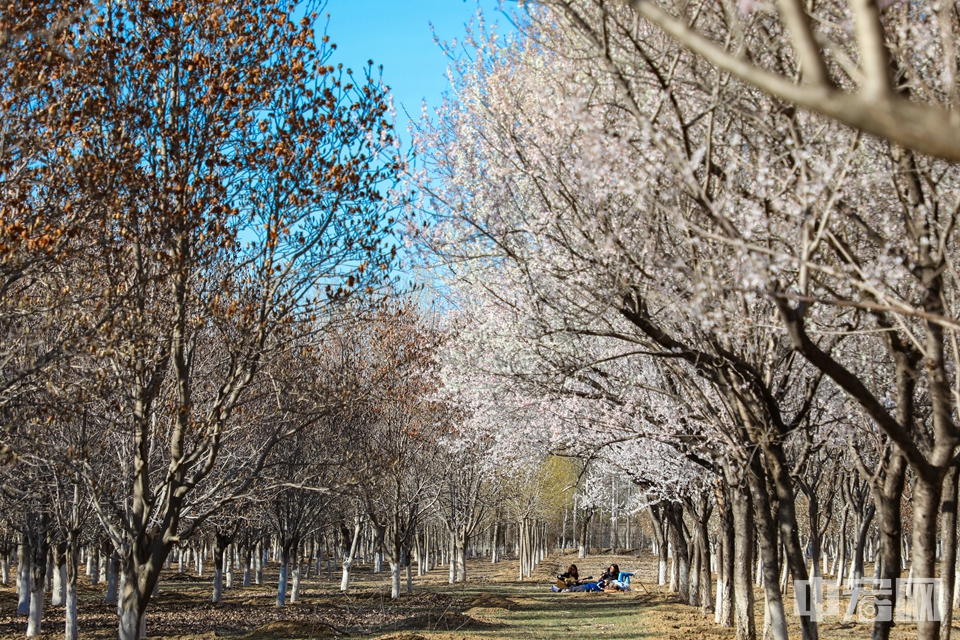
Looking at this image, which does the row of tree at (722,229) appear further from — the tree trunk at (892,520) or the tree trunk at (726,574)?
the tree trunk at (726,574)

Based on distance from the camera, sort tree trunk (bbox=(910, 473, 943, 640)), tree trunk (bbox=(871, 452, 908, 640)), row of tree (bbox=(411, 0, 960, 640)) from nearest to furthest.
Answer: row of tree (bbox=(411, 0, 960, 640)) < tree trunk (bbox=(910, 473, 943, 640)) < tree trunk (bbox=(871, 452, 908, 640))

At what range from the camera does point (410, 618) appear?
22.2 metres

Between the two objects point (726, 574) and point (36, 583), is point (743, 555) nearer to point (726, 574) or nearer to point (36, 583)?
point (726, 574)

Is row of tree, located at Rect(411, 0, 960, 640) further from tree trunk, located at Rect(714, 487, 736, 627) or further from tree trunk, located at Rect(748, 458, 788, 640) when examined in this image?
tree trunk, located at Rect(714, 487, 736, 627)

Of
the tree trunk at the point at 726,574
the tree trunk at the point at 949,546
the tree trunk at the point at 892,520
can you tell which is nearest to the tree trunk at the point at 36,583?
the tree trunk at the point at 726,574

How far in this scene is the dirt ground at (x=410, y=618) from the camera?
60.4ft

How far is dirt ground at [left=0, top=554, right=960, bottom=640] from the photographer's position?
18.4m

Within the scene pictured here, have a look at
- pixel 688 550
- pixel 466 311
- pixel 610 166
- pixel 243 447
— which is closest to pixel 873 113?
pixel 610 166

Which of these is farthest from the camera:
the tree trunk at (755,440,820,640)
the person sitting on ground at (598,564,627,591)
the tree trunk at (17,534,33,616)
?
the person sitting on ground at (598,564,627,591)

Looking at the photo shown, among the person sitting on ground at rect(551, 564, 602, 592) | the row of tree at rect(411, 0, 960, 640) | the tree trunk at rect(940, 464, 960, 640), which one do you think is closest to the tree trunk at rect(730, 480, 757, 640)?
the row of tree at rect(411, 0, 960, 640)

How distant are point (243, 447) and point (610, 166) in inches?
Result: 466

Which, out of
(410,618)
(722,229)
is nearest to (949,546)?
(722,229)

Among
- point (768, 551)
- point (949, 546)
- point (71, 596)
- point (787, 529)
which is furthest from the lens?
point (71, 596)

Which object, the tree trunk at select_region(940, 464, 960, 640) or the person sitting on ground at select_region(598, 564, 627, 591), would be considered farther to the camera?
the person sitting on ground at select_region(598, 564, 627, 591)
